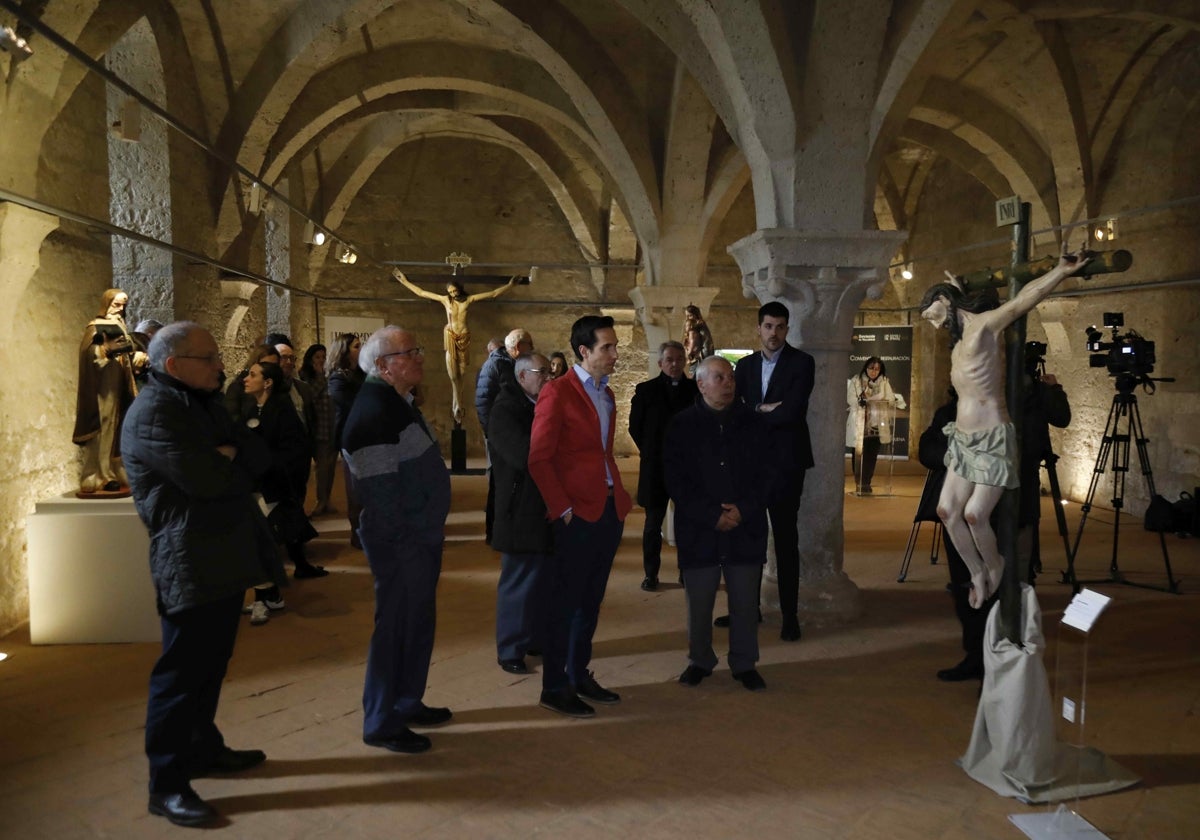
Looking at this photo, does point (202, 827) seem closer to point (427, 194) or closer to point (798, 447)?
point (798, 447)

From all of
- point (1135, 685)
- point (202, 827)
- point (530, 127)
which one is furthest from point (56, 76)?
point (530, 127)

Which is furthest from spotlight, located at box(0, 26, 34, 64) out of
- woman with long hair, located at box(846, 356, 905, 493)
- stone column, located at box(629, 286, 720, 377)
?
woman with long hair, located at box(846, 356, 905, 493)

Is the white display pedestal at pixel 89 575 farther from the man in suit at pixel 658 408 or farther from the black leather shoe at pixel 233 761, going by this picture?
the man in suit at pixel 658 408

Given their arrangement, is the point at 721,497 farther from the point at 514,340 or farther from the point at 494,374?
the point at 514,340

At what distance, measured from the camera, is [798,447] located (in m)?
4.25

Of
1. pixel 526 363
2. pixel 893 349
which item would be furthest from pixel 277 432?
pixel 893 349

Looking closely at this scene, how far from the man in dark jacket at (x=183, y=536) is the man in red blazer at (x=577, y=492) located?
1100 millimetres

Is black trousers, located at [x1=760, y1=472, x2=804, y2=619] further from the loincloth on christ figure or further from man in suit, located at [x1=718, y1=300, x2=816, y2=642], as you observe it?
the loincloth on christ figure

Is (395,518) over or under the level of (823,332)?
under

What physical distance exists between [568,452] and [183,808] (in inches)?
68.7

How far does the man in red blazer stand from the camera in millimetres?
3197

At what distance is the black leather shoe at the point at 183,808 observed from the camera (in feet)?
8.22

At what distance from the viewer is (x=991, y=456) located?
2.71 metres

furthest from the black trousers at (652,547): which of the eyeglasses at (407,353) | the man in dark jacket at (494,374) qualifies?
the eyeglasses at (407,353)
